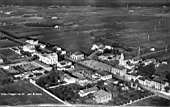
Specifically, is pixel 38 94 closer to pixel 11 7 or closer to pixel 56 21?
pixel 56 21

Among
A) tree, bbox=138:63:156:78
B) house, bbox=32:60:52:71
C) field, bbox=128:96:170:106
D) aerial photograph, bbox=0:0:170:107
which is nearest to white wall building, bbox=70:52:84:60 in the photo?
aerial photograph, bbox=0:0:170:107

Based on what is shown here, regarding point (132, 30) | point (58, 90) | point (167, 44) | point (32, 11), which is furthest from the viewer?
point (32, 11)

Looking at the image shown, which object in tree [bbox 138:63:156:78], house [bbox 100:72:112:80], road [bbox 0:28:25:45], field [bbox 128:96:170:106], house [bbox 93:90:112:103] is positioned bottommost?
field [bbox 128:96:170:106]

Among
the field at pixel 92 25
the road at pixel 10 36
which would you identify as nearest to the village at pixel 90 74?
the field at pixel 92 25

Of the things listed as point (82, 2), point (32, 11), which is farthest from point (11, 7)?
point (82, 2)

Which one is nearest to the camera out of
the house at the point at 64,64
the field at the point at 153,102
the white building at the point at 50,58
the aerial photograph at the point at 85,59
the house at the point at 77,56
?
the field at the point at 153,102

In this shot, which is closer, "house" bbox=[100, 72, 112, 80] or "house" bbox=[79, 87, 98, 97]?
"house" bbox=[79, 87, 98, 97]

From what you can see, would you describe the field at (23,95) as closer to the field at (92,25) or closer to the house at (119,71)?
the house at (119,71)

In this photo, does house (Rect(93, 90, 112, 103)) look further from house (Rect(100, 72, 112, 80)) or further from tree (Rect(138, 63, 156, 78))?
tree (Rect(138, 63, 156, 78))

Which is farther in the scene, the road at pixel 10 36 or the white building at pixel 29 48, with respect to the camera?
the road at pixel 10 36
